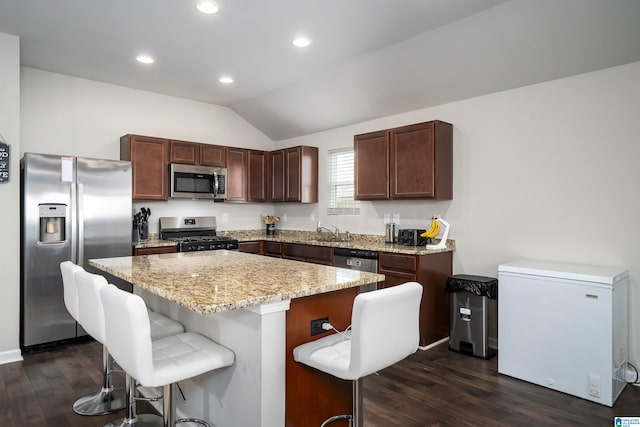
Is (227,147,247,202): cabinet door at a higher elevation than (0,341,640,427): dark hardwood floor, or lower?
higher

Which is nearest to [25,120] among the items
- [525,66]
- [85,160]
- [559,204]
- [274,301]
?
[85,160]

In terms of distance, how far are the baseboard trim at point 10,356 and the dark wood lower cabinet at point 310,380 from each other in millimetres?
2991

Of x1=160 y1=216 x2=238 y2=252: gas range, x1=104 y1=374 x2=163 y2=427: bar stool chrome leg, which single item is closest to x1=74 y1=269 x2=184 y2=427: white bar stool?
x1=104 y1=374 x2=163 y2=427: bar stool chrome leg

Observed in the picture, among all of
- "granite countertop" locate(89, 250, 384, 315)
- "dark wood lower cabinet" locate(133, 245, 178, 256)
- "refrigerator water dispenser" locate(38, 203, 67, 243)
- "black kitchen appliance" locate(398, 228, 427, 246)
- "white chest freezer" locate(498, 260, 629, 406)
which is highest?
"refrigerator water dispenser" locate(38, 203, 67, 243)

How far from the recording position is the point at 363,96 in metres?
4.56

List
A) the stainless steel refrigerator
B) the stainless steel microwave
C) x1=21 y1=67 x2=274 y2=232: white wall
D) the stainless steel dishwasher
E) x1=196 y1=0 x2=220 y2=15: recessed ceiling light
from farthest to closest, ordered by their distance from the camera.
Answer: the stainless steel microwave, x1=21 y1=67 x2=274 y2=232: white wall, the stainless steel dishwasher, the stainless steel refrigerator, x1=196 y1=0 x2=220 y2=15: recessed ceiling light

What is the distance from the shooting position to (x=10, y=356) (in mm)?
3430

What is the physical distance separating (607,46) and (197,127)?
470cm

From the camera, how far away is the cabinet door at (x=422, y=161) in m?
3.97

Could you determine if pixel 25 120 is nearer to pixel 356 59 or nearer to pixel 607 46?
pixel 356 59

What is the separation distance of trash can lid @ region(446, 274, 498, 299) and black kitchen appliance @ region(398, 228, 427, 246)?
22.9 inches

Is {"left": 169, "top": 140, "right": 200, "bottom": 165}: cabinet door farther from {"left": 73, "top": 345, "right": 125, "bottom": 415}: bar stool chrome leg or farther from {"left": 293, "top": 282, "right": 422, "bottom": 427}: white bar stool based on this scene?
{"left": 293, "top": 282, "right": 422, "bottom": 427}: white bar stool

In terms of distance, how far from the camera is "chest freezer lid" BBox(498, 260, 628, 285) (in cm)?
268

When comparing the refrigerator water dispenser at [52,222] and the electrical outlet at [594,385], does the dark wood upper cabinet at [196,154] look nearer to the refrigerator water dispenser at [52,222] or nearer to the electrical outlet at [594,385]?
the refrigerator water dispenser at [52,222]
